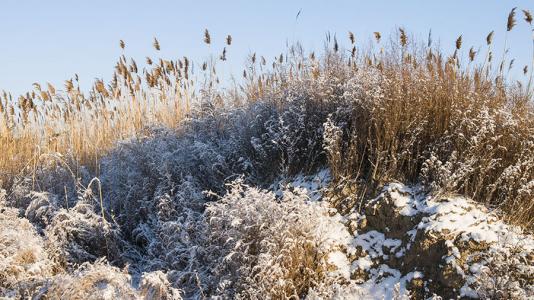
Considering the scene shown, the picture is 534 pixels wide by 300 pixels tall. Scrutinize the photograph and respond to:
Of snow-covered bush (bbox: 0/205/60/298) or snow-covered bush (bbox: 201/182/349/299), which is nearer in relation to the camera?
snow-covered bush (bbox: 201/182/349/299)

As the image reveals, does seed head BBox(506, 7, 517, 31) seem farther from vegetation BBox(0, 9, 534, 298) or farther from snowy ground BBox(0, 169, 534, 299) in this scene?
snowy ground BBox(0, 169, 534, 299)

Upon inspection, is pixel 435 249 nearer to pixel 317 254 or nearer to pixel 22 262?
pixel 317 254

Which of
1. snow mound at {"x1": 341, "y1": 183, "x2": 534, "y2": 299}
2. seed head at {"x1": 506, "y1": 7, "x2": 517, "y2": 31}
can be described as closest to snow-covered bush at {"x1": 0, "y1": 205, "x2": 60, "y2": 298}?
snow mound at {"x1": 341, "y1": 183, "x2": 534, "y2": 299}

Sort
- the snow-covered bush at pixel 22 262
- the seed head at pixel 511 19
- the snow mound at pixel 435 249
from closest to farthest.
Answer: the snow mound at pixel 435 249
the snow-covered bush at pixel 22 262
the seed head at pixel 511 19

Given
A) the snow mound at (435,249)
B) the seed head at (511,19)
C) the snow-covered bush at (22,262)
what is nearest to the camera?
the snow mound at (435,249)

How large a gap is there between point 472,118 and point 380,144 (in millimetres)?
854

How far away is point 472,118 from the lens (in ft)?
14.8

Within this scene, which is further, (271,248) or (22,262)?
(22,262)

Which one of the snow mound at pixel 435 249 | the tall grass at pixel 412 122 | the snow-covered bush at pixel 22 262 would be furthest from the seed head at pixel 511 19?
the snow-covered bush at pixel 22 262

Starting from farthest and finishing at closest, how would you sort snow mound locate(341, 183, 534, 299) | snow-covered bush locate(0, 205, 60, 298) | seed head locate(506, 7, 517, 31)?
seed head locate(506, 7, 517, 31) → snow-covered bush locate(0, 205, 60, 298) → snow mound locate(341, 183, 534, 299)

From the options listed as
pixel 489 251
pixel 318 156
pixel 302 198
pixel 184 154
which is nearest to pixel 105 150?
pixel 184 154

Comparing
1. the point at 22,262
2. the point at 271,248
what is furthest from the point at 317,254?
the point at 22,262

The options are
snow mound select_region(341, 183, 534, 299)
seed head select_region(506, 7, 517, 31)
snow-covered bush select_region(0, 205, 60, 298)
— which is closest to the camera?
snow mound select_region(341, 183, 534, 299)

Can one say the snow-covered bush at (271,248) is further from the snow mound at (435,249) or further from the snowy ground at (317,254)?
the snow mound at (435,249)
